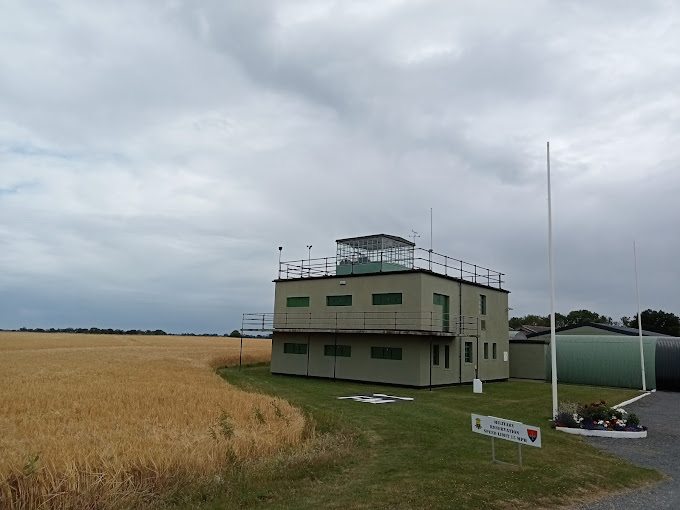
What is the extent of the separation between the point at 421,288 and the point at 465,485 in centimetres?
1960

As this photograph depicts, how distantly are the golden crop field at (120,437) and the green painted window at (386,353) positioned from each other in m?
11.3

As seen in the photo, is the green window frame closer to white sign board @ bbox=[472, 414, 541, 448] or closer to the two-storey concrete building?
the two-storey concrete building

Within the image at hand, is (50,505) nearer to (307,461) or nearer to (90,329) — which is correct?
(307,461)

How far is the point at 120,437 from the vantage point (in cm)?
1185

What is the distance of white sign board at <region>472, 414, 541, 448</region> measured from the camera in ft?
34.0

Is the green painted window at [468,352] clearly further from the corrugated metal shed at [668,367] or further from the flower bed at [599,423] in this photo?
the flower bed at [599,423]

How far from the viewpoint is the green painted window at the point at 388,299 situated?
30.0 metres

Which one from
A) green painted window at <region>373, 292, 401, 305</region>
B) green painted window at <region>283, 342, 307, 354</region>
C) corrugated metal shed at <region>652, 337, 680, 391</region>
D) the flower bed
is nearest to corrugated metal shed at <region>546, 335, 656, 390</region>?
corrugated metal shed at <region>652, 337, 680, 391</region>

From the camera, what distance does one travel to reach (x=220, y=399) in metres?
18.6

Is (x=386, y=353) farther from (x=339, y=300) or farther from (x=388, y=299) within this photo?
(x=339, y=300)

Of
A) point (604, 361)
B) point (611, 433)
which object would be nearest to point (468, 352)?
point (604, 361)

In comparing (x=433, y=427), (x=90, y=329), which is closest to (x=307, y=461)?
(x=433, y=427)

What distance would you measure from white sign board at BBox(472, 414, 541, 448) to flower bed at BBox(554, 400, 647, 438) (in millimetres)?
6480

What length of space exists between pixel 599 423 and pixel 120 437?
13538mm
